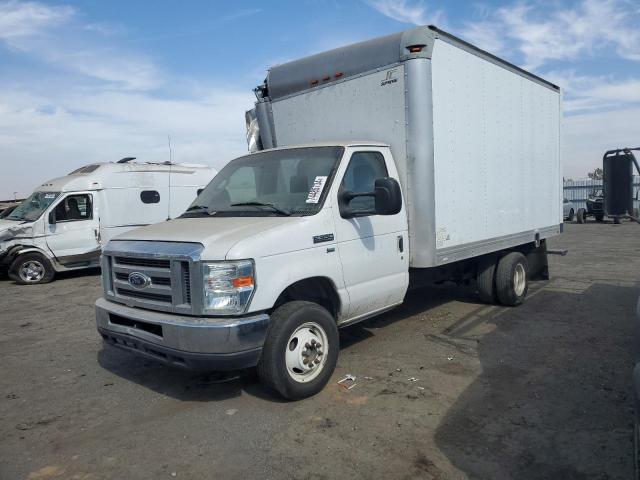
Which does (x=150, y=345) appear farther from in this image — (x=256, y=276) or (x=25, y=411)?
(x=25, y=411)

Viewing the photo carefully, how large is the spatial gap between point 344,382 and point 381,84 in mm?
3162

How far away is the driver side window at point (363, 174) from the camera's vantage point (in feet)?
16.4

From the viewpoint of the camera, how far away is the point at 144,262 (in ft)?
14.3

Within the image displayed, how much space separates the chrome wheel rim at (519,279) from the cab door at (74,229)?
31.5ft

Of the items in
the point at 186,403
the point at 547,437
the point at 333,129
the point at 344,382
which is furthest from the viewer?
the point at 333,129

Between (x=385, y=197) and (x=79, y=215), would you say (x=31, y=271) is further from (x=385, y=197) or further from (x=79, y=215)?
(x=385, y=197)

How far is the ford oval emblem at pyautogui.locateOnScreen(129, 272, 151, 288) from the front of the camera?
14.1 ft

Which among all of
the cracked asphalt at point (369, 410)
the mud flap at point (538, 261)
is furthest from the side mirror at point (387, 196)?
the mud flap at point (538, 261)

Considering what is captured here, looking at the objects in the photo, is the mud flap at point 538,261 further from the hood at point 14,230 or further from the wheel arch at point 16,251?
the hood at point 14,230

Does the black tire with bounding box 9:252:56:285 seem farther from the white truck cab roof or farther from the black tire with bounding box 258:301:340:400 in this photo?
the black tire with bounding box 258:301:340:400

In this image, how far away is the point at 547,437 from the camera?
11.9 feet

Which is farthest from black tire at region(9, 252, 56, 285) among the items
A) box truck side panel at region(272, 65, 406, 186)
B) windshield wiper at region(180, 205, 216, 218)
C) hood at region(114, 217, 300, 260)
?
hood at region(114, 217, 300, 260)

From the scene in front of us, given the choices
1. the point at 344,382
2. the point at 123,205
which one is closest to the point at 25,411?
the point at 344,382

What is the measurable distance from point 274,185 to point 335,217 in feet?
2.63
